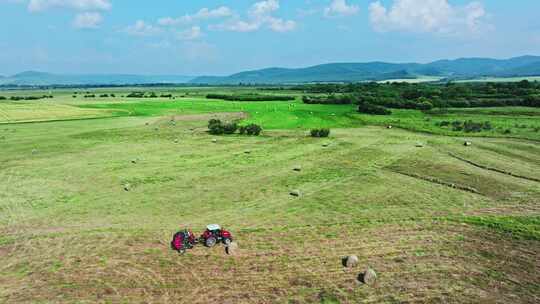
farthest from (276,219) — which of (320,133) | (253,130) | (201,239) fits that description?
(253,130)

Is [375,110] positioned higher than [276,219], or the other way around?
[375,110]

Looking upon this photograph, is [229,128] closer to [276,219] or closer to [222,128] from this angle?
[222,128]

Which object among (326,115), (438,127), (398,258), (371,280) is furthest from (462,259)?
(326,115)

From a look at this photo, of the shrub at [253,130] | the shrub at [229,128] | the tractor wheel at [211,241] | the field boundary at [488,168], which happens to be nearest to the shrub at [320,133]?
the shrub at [253,130]

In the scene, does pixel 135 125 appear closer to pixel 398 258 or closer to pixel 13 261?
pixel 13 261

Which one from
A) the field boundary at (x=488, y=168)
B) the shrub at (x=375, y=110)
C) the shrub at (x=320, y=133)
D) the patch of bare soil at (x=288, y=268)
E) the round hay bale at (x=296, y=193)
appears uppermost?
the shrub at (x=375, y=110)

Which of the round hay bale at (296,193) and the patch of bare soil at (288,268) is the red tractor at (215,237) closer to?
the patch of bare soil at (288,268)
